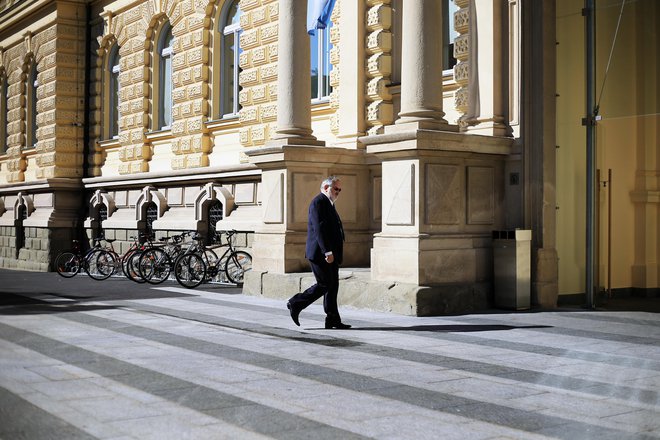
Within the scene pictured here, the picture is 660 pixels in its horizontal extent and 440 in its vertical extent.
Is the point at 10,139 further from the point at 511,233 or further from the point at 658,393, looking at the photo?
the point at 658,393

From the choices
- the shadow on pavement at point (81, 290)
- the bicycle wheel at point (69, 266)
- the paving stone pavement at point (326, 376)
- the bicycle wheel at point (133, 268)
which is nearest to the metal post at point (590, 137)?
the paving stone pavement at point (326, 376)

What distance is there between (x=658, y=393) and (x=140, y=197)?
1792cm

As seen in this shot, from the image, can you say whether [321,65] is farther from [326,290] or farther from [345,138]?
[326,290]

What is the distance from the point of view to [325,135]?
56.4 feet

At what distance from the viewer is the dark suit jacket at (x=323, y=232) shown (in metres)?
10.4

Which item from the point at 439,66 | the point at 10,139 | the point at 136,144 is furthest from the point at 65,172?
the point at 439,66

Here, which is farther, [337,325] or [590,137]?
[590,137]

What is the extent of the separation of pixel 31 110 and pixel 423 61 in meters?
21.3

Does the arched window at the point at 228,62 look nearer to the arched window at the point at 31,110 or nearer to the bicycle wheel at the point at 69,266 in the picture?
the bicycle wheel at the point at 69,266

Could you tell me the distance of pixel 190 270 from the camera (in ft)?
56.9

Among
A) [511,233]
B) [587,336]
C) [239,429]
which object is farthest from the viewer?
[511,233]

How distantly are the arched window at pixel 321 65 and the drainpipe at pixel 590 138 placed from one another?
18.7ft

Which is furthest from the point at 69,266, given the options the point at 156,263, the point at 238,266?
the point at 238,266

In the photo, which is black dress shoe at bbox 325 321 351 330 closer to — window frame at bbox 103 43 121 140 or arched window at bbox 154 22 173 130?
arched window at bbox 154 22 173 130
